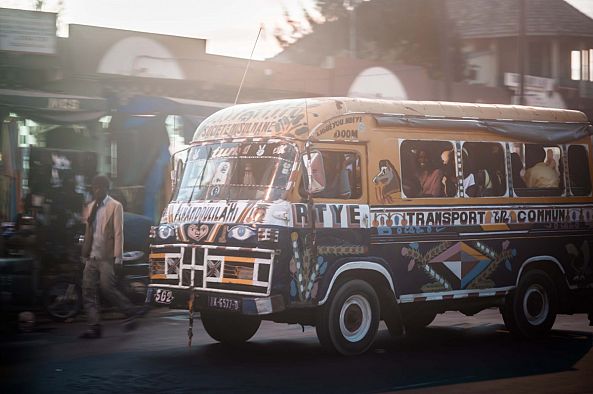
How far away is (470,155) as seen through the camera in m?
12.1

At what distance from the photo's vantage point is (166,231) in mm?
11047

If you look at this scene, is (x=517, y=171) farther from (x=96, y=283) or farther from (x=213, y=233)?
(x=96, y=283)

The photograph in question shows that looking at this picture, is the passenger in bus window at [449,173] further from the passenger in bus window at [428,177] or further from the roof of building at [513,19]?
the roof of building at [513,19]

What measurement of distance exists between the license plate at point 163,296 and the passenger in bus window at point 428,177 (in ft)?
10.0

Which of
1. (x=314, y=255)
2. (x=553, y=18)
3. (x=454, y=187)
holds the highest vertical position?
(x=553, y=18)

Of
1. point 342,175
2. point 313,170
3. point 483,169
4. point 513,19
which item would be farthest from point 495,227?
point 513,19

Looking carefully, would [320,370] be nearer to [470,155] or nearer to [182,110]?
[470,155]

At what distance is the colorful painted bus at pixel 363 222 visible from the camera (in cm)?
1029

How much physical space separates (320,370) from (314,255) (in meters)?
1.23

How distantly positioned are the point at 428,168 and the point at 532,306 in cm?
249

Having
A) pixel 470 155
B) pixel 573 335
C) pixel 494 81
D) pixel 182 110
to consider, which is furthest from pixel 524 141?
pixel 494 81

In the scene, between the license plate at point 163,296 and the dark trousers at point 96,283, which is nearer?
the license plate at point 163,296

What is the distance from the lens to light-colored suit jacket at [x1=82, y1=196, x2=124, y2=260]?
12.1 metres

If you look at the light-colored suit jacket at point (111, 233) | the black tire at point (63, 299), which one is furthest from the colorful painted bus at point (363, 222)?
the black tire at point (63, 299)
